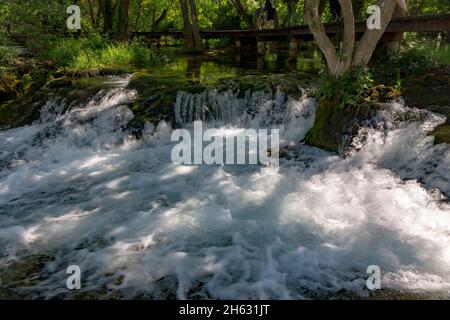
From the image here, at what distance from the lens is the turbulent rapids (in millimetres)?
4648

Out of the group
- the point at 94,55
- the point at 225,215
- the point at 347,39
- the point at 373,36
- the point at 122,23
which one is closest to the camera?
the point at 225,215

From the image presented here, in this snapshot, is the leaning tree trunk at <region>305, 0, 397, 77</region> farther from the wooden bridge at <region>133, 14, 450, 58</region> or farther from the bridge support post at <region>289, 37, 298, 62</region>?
the bridge support post at <region>289, 37, 298, 62</region>

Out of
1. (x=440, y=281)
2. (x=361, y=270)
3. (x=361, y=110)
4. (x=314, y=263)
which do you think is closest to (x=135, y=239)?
(x=314, y=263)

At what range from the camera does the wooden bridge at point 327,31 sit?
1038 cm

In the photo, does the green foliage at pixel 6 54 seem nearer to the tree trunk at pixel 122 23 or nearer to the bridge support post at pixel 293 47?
the tree trunk at pixel 122 23

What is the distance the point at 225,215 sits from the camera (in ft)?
20.4

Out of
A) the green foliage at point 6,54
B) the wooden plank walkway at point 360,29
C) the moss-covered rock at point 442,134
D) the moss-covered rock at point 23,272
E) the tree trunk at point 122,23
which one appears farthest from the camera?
the tree trunk at point 122,23

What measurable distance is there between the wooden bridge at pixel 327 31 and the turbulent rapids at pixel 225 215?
3624mm

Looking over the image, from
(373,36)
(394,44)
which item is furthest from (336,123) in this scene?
(394,44)

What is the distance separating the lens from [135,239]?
557 centimetres

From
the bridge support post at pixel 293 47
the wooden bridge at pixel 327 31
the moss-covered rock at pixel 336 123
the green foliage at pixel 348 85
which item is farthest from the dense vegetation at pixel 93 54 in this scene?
the bridge support post at pixel 293 47

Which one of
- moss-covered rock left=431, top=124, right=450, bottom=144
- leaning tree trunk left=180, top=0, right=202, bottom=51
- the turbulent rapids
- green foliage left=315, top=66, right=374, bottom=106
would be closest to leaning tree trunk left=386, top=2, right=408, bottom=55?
the turbulent rapids

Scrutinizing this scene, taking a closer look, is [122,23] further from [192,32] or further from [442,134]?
Result: [442,134]

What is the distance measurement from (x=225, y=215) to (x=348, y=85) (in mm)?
4177
